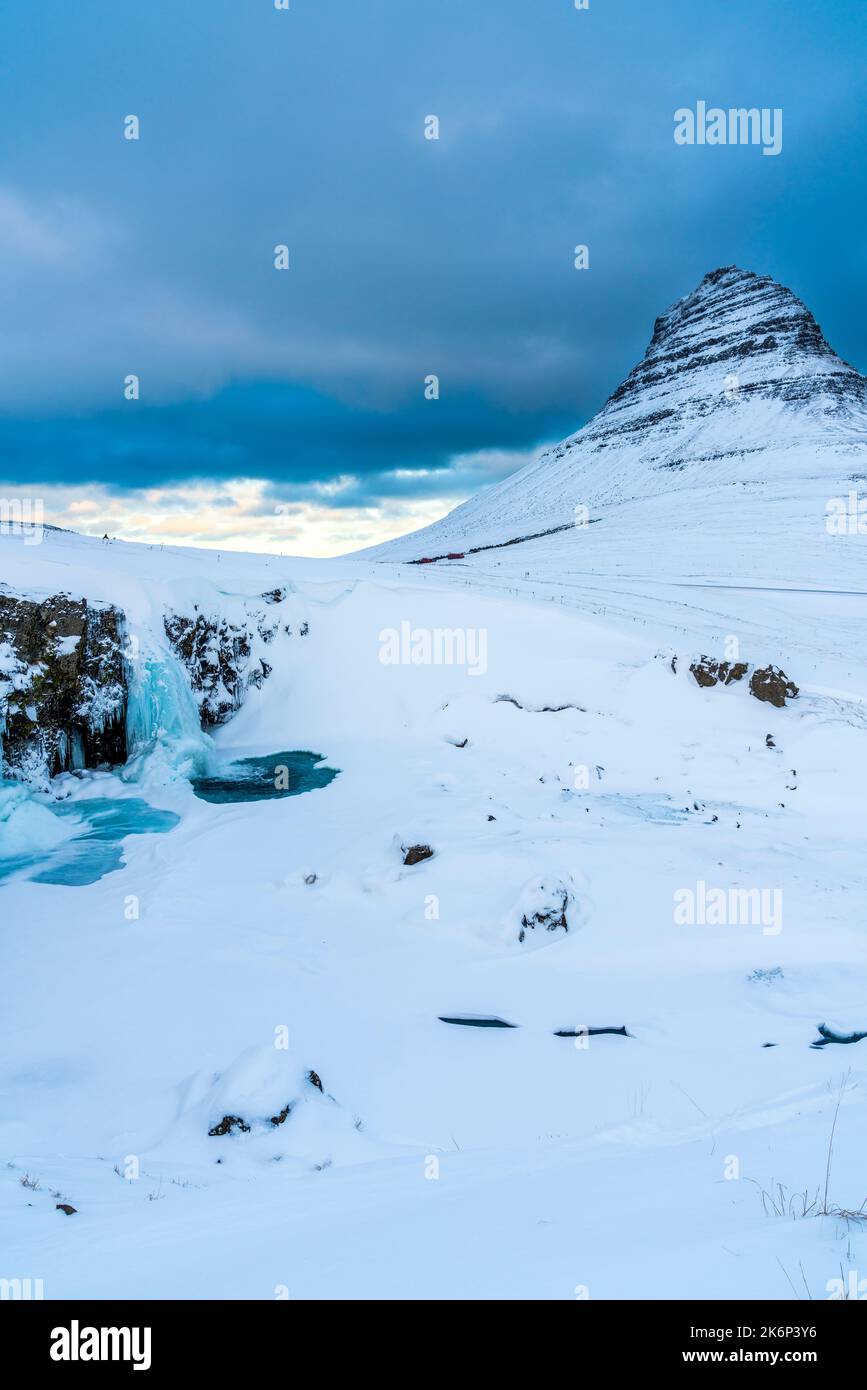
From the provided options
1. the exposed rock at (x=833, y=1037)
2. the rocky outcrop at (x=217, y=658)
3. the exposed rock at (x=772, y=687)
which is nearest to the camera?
the exposed rock at (x=833, y=1037)

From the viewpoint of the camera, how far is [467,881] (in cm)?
920

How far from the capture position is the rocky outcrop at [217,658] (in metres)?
16.5

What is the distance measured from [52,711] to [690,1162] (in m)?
13.1

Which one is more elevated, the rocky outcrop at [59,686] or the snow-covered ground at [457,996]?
the rocky outcrop at [59,686]

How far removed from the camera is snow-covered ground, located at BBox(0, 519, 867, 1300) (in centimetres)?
312

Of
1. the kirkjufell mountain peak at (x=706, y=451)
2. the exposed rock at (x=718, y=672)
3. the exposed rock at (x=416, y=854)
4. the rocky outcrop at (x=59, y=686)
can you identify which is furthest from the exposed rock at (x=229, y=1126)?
the kirkjufell mountain peak at (x=706, y=451)

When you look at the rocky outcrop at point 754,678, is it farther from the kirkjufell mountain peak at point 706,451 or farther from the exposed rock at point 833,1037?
the kirkjufell mountain peak at point 706,451

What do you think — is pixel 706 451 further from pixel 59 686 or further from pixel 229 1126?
pixel 229 1126

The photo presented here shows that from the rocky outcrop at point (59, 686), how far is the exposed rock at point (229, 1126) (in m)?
9.84

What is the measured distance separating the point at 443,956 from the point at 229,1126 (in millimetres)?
3250

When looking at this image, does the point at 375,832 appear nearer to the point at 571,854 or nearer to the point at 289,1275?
the point at 571,854

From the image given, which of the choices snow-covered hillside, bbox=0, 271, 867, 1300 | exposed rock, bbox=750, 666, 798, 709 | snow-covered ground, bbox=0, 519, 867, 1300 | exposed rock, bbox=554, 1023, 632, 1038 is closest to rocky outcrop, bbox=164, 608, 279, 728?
snow-covered hillside, bbox=0, 271, 867, 1300

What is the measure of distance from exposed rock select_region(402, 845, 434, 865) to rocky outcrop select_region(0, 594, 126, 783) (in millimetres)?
7561

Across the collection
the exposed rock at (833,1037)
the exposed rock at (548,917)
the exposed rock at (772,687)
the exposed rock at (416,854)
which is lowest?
the exposed rock at (833,1037)
